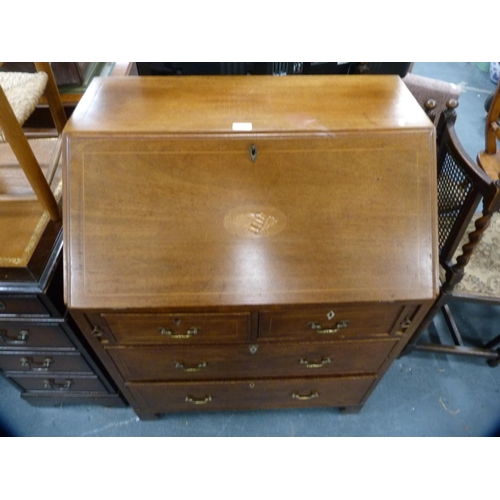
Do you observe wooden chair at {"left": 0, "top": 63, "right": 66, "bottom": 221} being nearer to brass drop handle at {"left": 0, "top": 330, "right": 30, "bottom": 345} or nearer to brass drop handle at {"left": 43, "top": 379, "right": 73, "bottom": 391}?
brass drop handle at {"left": 0, "top": 330, "right": 30, "bottom": 345}

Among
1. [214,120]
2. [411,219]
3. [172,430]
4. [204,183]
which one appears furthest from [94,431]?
[411,219]

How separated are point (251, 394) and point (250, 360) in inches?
11.0

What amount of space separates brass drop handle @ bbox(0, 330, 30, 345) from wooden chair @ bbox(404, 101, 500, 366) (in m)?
1.41

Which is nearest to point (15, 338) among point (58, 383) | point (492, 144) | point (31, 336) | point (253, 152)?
point (31, 336)

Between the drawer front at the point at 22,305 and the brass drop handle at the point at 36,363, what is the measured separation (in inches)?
11.5

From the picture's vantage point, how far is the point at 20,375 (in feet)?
4.35

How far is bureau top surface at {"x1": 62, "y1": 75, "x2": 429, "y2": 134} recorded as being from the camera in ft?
2.90

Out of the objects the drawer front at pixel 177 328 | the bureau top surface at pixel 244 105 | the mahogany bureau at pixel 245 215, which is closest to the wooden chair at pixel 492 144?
the bureau top surface at pixel 244 105

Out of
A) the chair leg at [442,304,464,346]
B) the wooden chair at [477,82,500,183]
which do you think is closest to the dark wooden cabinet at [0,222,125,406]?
the chair leg at [442,304,464,346]

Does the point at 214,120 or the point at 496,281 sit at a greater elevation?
the point at 214,120

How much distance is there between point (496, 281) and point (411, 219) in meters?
0.76

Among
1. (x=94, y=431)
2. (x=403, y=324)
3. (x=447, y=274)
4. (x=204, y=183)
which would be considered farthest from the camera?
(x=94, y=431)

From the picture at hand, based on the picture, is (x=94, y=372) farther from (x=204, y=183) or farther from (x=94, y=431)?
(x=204, y=183)

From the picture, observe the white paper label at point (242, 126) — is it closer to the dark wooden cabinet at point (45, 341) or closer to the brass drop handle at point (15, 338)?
the dark wooden cabinet at point (45, 341)
